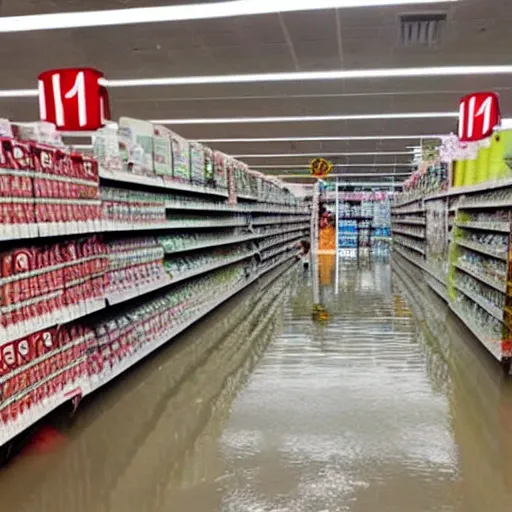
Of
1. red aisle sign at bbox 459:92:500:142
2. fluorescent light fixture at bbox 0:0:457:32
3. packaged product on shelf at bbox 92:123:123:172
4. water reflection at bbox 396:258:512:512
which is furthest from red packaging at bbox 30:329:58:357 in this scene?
red aisle sign at bbox 459:92:500:142

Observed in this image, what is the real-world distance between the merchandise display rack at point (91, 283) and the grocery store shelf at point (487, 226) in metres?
3.10

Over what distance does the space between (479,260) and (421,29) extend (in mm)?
2818

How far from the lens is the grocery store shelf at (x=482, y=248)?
4870 mm

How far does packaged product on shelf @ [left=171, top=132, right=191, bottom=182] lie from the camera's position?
5648 mm

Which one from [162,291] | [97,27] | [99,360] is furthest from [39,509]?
[97,27]

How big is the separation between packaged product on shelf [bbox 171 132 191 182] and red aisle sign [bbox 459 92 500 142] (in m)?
4.27

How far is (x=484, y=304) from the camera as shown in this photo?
17.7ft

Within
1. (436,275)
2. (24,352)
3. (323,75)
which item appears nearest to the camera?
(24,352)

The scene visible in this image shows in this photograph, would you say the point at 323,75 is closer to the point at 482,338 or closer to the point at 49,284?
the point at 482,338

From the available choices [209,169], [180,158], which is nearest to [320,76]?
[209,169]

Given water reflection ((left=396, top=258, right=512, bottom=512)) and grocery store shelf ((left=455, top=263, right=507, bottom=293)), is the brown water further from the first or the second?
grocery store shelf ((left=455, top=263, right=507, bottom=293))

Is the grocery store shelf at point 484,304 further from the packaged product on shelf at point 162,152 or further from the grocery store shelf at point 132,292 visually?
the packaged product on shelf at point 162,152

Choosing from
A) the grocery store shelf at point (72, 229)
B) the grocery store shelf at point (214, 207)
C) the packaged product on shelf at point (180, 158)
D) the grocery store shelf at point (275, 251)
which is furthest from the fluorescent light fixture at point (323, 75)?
the grocery store shelf at point (275, 251)

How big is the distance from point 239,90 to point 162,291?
513 centimetres
